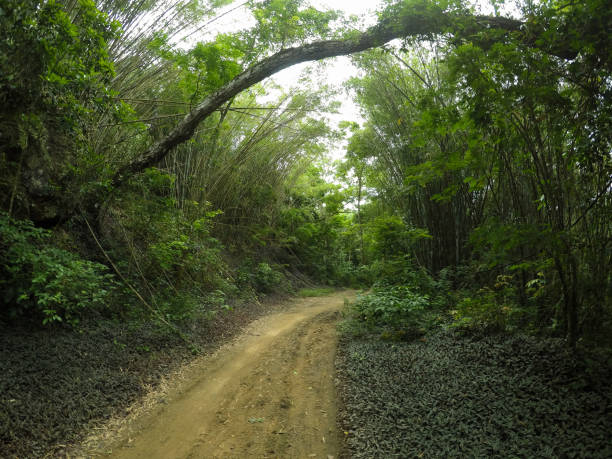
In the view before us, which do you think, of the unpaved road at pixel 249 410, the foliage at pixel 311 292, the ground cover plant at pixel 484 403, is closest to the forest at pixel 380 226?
the ground cover plant at pixel 484 403

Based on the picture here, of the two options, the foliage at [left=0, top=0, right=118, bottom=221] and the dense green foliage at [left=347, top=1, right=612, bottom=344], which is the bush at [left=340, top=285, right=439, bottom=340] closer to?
the dense green foliage at [left=347, top=1, right=612, bottom=344]

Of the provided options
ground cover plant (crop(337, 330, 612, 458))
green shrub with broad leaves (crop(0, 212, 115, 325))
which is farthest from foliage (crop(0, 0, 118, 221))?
ground cover plant (crop(337, 330, 612, 458))

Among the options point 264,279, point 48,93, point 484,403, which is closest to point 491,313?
point 484,403

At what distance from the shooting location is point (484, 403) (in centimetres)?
218

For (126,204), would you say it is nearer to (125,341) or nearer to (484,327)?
(125,341)

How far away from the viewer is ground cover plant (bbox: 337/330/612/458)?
1.77m

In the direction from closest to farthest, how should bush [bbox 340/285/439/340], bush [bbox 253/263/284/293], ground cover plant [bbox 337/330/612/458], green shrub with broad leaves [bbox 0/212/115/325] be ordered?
ground cover plant [bbox 337/330/612/458] < green shrub with broad leaves [bbox 0/212/115/325] < bush [bbox 340/285/439/340] < bush [bbox 253/263/284/293]

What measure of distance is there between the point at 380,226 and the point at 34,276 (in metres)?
4.79

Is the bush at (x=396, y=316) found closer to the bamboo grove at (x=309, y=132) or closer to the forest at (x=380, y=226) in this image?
the forest at (x=380, y=226)

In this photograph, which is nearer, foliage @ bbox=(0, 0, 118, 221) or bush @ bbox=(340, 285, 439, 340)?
foliage @ bbox=(0, 0, 118, 221)

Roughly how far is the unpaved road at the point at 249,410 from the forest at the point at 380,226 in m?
0.24

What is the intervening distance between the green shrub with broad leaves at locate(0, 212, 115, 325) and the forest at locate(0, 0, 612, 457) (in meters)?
0.02

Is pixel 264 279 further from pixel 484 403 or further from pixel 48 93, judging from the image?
pixel 484 403

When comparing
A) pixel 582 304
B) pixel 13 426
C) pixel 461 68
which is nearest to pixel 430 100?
pixel 461 68
